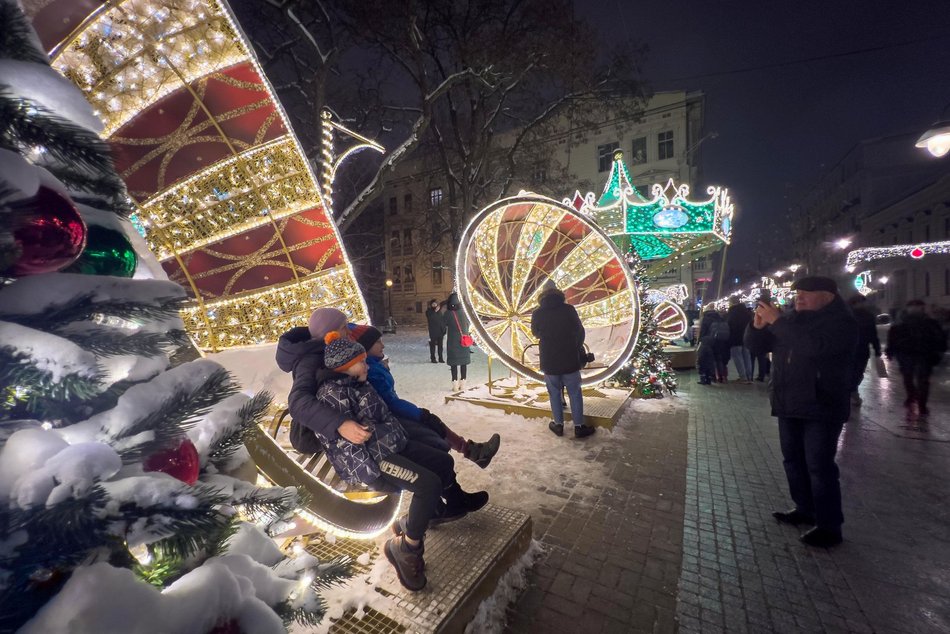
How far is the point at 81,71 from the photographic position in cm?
172

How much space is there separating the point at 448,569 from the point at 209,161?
2.95 m

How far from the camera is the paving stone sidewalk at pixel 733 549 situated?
2248 millimetres

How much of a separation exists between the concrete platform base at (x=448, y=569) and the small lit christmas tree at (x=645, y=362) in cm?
508

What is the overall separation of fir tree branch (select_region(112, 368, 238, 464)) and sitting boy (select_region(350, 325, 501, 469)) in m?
1.88

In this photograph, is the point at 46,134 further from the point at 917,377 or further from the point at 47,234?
Answer: the point at 917,377

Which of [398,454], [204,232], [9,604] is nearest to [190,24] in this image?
[204,232]

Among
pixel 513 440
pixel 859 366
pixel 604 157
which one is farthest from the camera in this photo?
pixel 604 157

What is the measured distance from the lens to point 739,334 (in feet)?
26.4

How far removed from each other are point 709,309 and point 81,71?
33.7ft

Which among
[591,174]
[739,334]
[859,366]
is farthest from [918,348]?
[591,174]

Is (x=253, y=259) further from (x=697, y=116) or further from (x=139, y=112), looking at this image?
(x=697, y=116)

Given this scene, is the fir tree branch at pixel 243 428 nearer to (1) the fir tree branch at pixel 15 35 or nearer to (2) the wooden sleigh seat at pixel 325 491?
(2) the wooden sleigh seat at pixel 325 491

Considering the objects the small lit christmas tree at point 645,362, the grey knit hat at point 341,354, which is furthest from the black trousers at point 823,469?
the small lit christmas tree at point 645,362

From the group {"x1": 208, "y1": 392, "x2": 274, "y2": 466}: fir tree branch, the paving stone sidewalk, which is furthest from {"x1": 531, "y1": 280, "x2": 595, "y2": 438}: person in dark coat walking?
{"x1": 208, "y1": 392, "x2": 274, "y2": 466}: fir tree branch
